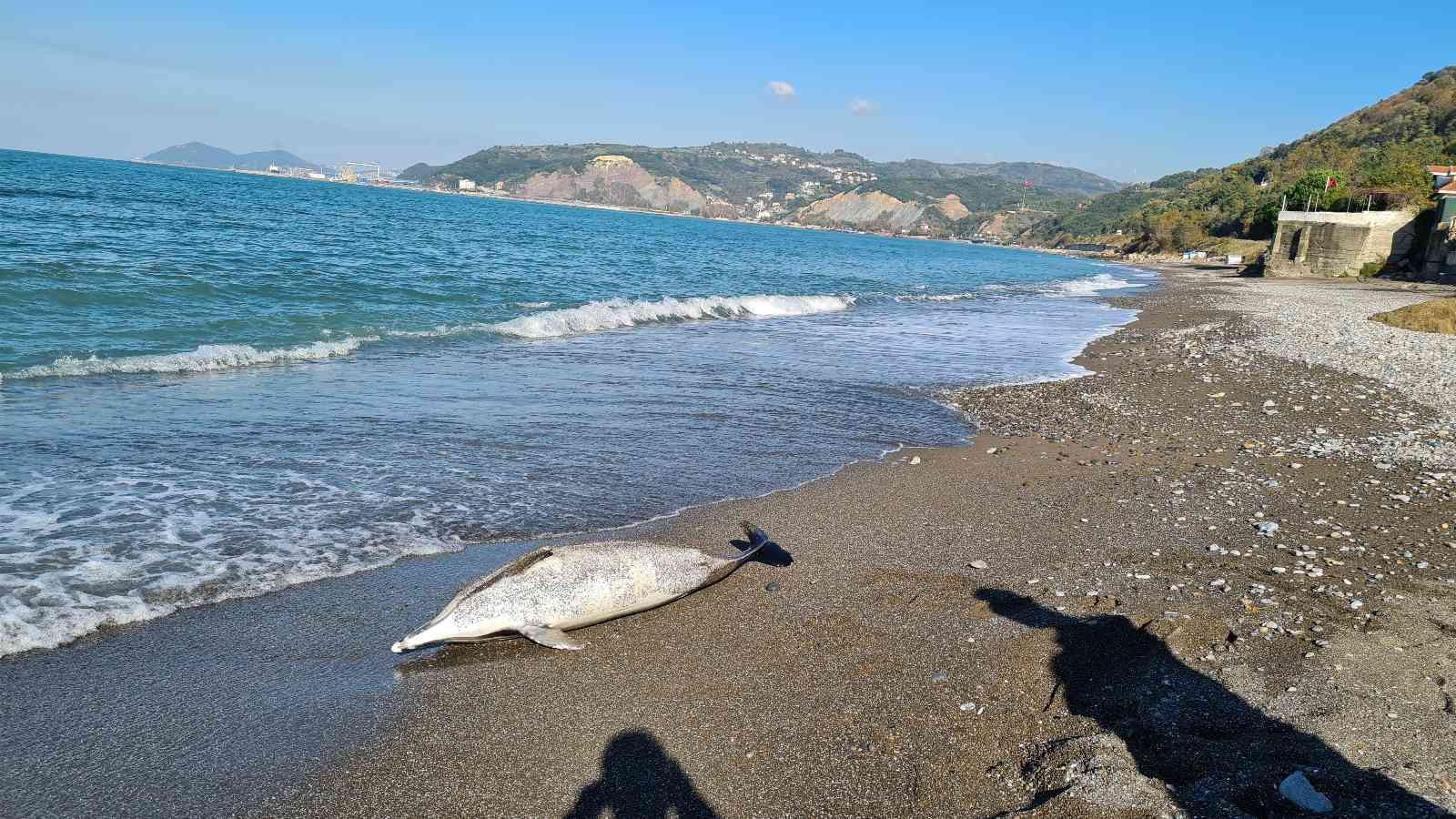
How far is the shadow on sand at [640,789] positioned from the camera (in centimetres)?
350

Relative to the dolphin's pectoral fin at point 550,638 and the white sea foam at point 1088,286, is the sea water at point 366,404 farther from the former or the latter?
the white sea foam at point 1088,286

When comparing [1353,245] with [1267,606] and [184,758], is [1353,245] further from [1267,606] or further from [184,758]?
[184,758]

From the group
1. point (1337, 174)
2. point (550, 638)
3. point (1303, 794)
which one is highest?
point (1337, 174)

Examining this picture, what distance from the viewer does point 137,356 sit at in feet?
40.1

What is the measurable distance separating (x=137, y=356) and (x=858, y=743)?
12616 mm

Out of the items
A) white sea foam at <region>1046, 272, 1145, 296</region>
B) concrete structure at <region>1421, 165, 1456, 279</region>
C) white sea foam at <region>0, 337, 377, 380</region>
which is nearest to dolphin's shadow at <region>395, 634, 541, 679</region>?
white sea foam at <region>0, 337, 377, 380</region>

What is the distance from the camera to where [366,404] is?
10.5 metres

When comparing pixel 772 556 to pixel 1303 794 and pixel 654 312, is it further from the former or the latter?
pixel 654 312

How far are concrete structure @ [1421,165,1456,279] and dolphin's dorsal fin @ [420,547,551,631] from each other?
51915mm

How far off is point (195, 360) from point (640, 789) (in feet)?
38.2

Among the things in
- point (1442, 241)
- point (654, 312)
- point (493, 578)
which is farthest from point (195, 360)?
point (1442, 241)

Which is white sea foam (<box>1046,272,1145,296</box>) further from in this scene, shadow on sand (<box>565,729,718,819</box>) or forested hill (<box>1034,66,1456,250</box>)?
shadow on sand (<box>565,729,718,819</box>)

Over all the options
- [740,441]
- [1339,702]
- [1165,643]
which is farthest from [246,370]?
[1339,702]

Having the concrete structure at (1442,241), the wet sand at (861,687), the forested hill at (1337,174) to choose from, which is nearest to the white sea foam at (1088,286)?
the concrete structure at (1442,241)
